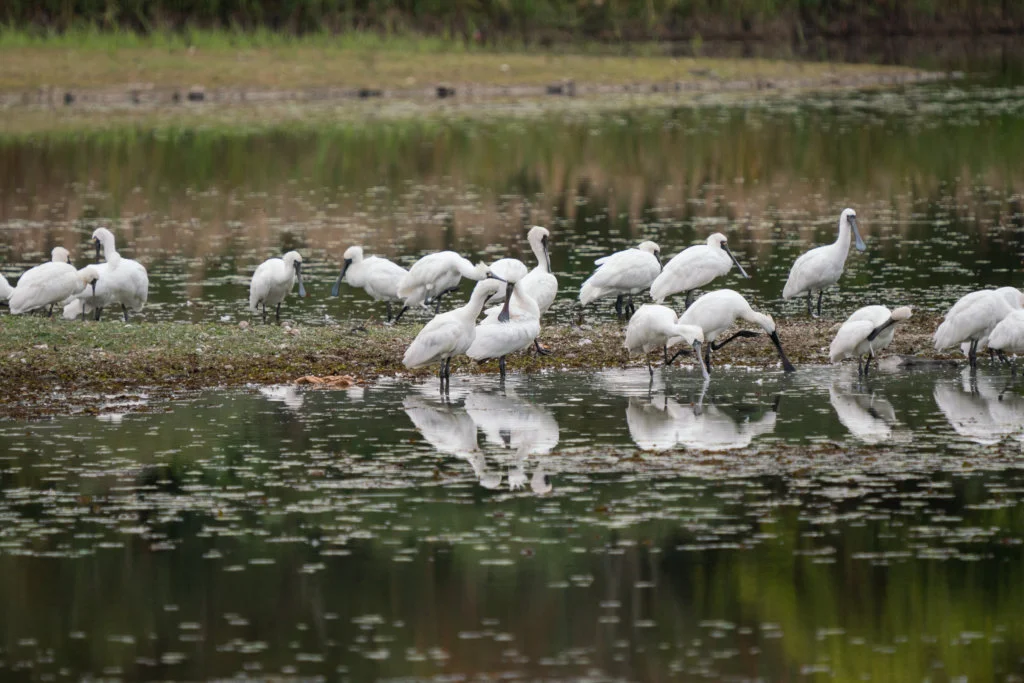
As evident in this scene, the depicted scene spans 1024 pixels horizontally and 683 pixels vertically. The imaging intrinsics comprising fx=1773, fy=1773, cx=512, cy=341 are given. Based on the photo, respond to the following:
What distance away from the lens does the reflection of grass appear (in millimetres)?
54438

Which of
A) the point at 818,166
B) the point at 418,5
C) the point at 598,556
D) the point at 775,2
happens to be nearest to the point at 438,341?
the point at 598,556

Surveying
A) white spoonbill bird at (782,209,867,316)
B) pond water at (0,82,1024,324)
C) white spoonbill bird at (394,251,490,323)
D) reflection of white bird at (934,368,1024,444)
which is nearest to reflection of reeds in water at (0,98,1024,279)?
pond water at (0,82,1024,324)

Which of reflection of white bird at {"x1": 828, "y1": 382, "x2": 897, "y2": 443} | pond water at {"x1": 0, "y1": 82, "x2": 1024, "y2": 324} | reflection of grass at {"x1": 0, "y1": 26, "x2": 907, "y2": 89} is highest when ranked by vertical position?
reflection of grass at {"x1": 0, "y1": 26, "x2": 907, "y2": 89}

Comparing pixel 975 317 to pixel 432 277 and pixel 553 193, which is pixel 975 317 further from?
Result: pixel 553 193

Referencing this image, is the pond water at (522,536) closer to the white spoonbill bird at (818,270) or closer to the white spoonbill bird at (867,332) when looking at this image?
the white spoonbill bird at (867,332)

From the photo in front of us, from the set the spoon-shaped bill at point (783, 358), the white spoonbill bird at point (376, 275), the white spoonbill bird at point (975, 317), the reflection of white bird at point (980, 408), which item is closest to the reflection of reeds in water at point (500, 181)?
the white spoonbill bird at point (376, 275)

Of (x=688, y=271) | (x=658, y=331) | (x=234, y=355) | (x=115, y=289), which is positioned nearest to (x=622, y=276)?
(x=688, y=271)

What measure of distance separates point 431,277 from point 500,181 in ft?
56.9

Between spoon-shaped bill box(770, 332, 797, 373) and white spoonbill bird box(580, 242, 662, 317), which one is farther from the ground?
white spoonbill bird box(580, 242, 662, 317)

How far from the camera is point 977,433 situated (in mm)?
13719

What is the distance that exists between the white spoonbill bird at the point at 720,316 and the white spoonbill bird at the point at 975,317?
58.1 inches

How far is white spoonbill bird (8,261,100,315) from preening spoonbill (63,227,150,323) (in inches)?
12.5

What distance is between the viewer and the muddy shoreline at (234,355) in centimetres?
1592

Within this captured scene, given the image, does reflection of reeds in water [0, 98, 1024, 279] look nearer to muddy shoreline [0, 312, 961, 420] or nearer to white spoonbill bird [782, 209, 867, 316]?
white spoonbill bird [782, 209, 867, 316]
